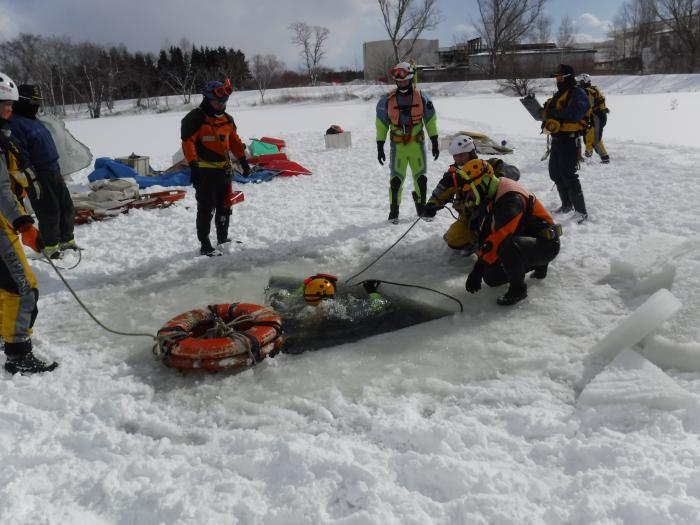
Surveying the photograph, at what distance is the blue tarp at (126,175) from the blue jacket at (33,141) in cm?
341

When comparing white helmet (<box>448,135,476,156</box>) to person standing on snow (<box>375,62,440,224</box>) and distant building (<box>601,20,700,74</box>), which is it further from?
distant building (<box>601,20,700,74</box>)

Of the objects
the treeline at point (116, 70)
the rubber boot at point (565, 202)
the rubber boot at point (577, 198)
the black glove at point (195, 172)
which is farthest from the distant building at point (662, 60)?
the black glove at point (195, 172)

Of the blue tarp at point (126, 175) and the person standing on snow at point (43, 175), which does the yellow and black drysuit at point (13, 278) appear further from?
the blue tarp at point (126, 175)

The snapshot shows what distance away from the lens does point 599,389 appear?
2625mm

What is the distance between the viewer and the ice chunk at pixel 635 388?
97.7 inches

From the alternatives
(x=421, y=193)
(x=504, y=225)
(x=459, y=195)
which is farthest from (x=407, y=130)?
(x=504, y=225)

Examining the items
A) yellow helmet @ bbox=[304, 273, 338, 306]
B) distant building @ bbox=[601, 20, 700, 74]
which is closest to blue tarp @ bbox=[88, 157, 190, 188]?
yellow helmet @ bbox=[304, 273, 338, 306]

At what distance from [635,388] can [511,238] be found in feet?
4.58

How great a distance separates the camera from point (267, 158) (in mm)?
9891

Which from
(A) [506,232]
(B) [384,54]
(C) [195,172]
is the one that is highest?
(B) [384,54]

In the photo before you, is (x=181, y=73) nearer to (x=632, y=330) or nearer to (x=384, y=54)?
(x=384, y=54)

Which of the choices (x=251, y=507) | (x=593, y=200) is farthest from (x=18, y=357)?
(x=593, y=200)

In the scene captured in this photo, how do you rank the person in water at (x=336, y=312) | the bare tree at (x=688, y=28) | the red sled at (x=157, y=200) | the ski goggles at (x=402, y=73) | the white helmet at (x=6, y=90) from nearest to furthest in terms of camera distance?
the white helmet at (x=6, y=90), the person in water at (x=336, y=312), the ski goggles at (x=402, y=73), the red sled at (x=157, y=200), the bare tree at (x=688, y=28)

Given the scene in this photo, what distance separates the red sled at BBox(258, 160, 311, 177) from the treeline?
3043cm
